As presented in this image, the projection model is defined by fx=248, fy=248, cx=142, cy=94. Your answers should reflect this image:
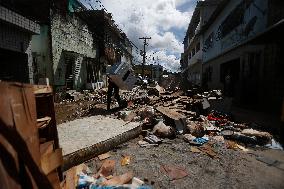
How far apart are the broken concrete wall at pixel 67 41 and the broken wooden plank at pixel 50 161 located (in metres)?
15.0

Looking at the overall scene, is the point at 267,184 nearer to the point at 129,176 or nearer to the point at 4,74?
the point at 129,176

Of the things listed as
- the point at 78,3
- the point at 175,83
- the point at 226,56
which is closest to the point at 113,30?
the point at 78,3

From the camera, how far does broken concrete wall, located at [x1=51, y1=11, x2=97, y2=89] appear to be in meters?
17.1

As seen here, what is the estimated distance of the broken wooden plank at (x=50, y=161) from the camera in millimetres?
2607

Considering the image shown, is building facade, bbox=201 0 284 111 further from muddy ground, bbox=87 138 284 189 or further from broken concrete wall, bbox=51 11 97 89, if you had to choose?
broken concrete wall, bbox=51 11 97 89

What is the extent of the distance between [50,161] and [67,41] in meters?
17.6

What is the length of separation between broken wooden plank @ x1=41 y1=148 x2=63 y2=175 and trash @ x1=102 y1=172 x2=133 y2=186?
0.94 metres

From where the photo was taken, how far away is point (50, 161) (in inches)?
109

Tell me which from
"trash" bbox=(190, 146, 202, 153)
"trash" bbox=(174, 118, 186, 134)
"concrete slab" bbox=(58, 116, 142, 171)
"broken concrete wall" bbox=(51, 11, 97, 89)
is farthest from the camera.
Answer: "broken concrete wall" bbox=(51, 11, 97, 89)

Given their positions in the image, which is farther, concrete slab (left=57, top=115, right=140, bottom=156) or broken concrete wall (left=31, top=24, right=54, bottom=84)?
broken concrete wall (left=31, top=24, right=54, bottom=84)

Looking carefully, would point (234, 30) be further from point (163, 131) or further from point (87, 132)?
point (87, 132)

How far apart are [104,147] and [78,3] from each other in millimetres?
21211

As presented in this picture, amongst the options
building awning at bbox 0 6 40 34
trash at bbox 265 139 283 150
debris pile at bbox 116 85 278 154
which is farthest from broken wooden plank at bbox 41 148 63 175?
building awning at bbox 0 6 40 34

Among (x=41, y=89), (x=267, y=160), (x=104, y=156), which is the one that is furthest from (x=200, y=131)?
(x=41, y=89)
